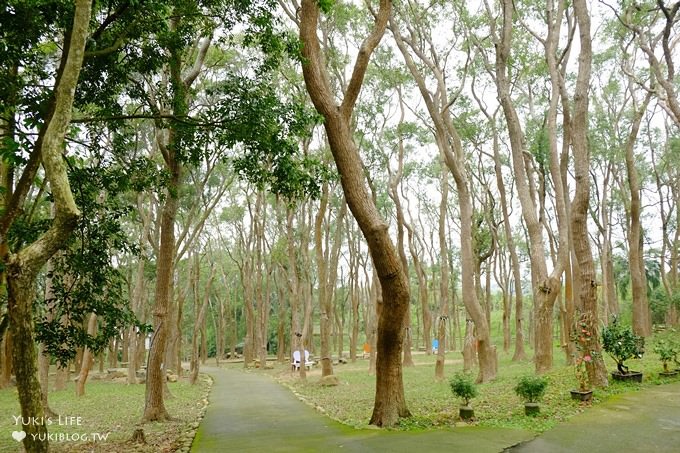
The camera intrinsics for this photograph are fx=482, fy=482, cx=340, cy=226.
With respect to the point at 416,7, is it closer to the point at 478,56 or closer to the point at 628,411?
the point at 478,56

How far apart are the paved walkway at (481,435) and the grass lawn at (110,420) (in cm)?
58

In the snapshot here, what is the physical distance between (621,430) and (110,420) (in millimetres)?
9295

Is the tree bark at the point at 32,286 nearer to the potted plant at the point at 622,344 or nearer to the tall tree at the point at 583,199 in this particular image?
the tall tree at the point at 583,199

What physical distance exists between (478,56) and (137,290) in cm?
1419

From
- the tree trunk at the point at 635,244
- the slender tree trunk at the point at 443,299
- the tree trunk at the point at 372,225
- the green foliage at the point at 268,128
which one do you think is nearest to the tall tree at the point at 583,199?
the tree trunk at the point at 372,225

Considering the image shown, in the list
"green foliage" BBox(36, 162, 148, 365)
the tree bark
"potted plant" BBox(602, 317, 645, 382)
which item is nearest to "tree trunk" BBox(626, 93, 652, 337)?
"potted plant" BBox(602, 317, 645, 382)

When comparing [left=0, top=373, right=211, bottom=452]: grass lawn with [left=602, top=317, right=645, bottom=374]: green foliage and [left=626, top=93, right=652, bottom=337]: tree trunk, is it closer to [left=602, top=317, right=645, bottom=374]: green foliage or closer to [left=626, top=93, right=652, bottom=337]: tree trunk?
[left=602, top=317, right=645, bottom=374]: green foliage

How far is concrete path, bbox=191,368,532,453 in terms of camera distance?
5.93 meters

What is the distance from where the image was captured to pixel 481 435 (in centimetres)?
634

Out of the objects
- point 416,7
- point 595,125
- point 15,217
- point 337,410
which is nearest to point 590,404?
point 337,410

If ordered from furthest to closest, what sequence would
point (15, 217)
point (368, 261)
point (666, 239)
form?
1. point (368, 261)
2. point (666, 239)
3. point (15, 217)

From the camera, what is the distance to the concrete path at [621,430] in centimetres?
563

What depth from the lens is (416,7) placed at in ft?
44.3

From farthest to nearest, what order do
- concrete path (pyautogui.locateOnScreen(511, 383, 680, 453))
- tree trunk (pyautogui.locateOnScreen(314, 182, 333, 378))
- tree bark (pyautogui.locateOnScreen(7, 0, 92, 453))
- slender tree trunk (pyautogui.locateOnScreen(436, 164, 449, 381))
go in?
tree trunk (pyautogui.locateOnScreen(314, 182, 333, 378))
slender tree trunk (pyautogui.locateOnScreen(436, 164, 449, 381))
concrete path (pyautogui.locateOnScreen(511, 383, 680, 453))
tree bark (pyautogui.locateOnScreen(7, 0, 92, 453))
